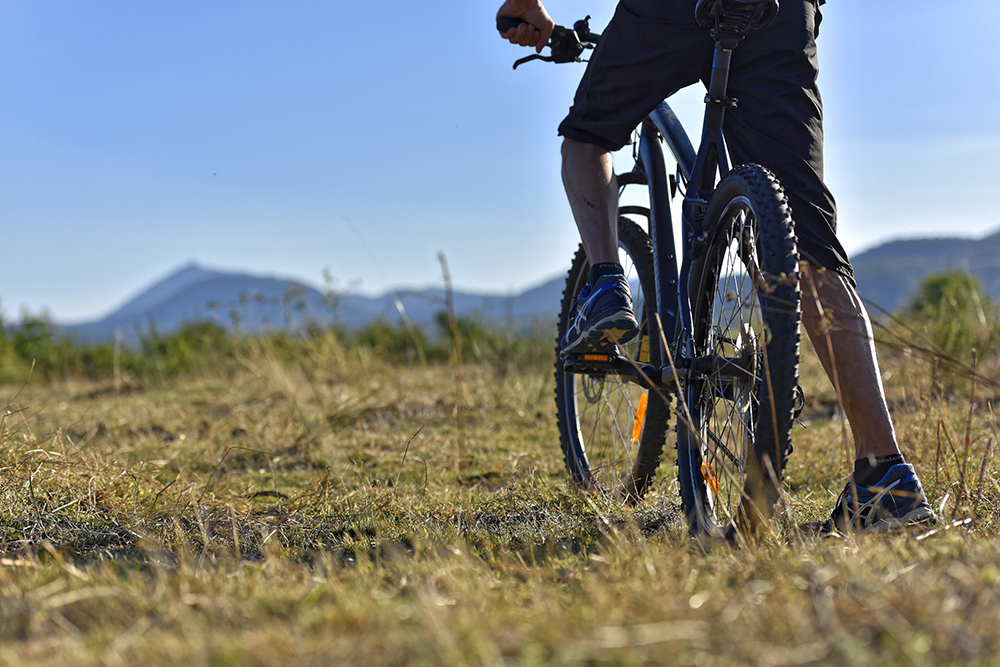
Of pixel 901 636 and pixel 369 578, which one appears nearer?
pixel 901 636

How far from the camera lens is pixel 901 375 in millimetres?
4219

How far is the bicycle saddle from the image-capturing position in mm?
1870

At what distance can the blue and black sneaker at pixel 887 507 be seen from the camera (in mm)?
1653

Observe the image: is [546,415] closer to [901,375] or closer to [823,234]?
[901,375]

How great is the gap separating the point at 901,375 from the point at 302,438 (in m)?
3.08

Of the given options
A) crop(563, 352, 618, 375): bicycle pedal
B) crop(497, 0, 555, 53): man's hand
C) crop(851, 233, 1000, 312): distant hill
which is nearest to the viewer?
crop(563, 352, 618, 375): bicycle pedal

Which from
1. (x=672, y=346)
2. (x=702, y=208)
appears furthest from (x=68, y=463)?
(x=702, y=208)

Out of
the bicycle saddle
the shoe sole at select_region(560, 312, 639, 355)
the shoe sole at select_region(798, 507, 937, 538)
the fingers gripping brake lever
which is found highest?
the fingers gripping brake lever

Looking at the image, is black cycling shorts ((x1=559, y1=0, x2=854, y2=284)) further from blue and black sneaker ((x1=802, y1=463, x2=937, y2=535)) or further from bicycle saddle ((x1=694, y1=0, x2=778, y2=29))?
blue and black sneaker ((x1=802, y1=463, x2=937, y2=535))

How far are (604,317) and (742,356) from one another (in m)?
0.38

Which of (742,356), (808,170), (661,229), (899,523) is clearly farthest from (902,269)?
(899,523)

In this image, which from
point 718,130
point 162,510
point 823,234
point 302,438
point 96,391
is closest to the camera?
point 823,234

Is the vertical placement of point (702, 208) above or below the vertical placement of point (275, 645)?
above

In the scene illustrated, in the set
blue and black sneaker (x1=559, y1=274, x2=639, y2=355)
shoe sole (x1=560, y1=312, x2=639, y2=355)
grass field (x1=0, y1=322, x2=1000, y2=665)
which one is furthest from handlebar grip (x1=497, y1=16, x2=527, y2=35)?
grass field (x1=0, y1=322, x2=1000, y2=665)
